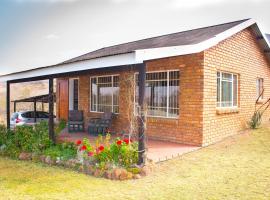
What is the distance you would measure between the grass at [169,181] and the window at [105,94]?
5693 mm

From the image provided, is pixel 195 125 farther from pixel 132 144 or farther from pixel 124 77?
pixel 124 77

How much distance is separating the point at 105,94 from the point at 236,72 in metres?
5.99

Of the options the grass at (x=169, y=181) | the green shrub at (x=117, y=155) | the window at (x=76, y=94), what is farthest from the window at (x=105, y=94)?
the green shrub at (x=117, y=155)

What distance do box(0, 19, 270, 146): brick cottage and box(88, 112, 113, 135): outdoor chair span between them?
53cm

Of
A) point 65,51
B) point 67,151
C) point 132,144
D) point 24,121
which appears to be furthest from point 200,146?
point 65,51

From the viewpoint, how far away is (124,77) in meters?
12.9

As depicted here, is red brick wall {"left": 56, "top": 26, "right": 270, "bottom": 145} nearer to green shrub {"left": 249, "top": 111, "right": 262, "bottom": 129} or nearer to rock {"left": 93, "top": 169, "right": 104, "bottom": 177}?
green shrub {"left": 249, "top": 111, "right": 262, "bottom": 129}

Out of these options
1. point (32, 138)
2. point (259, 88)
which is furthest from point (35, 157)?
point (259, 88)

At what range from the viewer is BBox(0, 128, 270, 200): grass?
5.60 m

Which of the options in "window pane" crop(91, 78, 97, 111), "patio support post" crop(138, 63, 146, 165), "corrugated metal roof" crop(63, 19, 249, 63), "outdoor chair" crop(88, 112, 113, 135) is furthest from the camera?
"window pane" crop(91, 78, 97, 111)

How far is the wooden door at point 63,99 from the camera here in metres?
17.2

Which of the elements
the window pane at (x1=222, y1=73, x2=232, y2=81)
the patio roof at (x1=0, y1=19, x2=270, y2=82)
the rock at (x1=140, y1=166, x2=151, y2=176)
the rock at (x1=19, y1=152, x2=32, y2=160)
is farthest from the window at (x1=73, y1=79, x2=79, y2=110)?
the rock at (x1=140, y1=166, x2=151, y2=176)

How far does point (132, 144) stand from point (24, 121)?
368 inches

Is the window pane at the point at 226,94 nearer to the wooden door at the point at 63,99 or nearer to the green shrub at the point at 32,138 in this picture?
the green shrub at the point at 32,138
